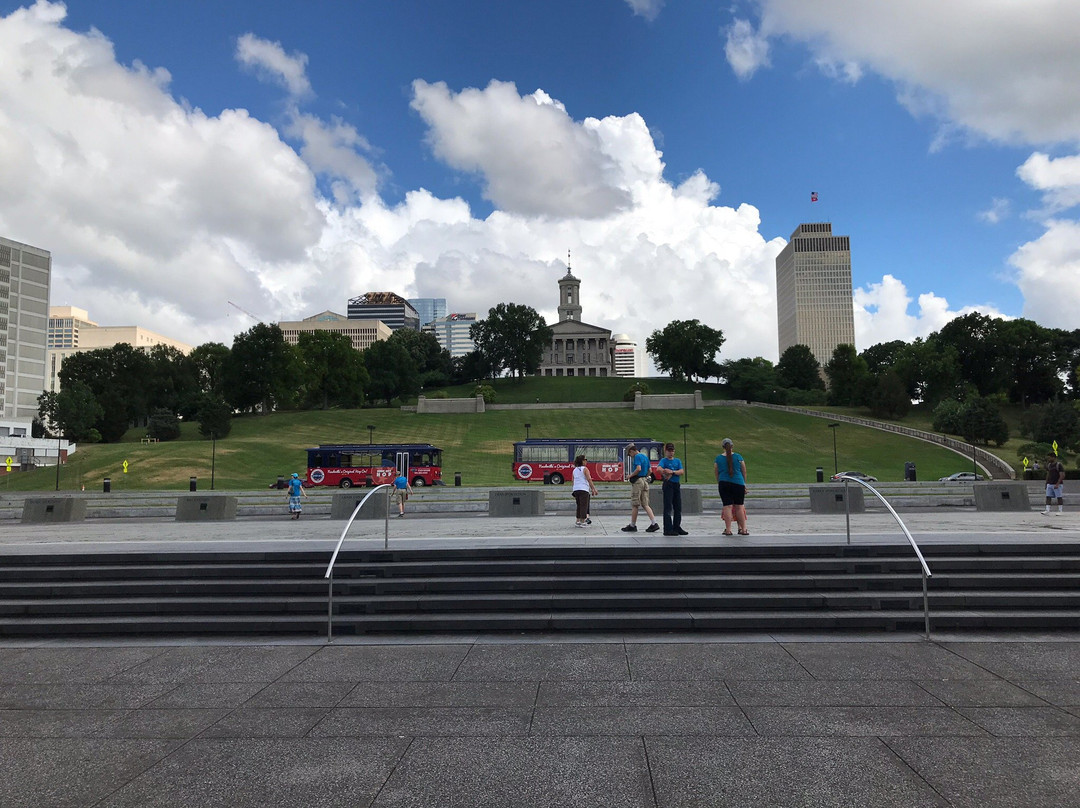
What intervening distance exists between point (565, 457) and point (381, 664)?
38.4 meters

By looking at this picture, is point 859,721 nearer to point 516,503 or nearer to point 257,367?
point 516,503

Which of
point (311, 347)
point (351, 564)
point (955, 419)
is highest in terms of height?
point (311, 347)

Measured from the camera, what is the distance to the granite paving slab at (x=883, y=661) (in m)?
6.80

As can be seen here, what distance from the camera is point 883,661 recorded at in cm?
724

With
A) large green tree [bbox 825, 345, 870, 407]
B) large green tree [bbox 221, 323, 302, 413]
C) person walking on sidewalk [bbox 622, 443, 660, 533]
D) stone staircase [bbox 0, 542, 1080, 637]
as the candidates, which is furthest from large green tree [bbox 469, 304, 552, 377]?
stone staircase [bbox 0, 542, 1080, 637]

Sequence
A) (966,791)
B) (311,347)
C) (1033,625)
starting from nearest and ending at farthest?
(966,791) → (1033,625) → (311,347)

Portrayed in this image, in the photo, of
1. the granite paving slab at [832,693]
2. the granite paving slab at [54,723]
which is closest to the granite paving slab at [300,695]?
the granite paving slab at [54,723]

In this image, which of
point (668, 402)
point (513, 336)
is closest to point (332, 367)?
point (513, 336)

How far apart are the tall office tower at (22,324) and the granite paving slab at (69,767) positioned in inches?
5499

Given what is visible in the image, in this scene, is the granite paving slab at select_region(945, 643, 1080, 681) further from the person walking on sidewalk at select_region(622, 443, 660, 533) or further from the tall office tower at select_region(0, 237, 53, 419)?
the tall office tower at select_region(0, 237, 53, 419)

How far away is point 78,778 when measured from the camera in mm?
4844

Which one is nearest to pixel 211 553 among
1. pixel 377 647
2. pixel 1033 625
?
pixel 377 647

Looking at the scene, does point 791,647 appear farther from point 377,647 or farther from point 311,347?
point 311,347

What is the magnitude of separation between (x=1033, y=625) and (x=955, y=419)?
225 ft
